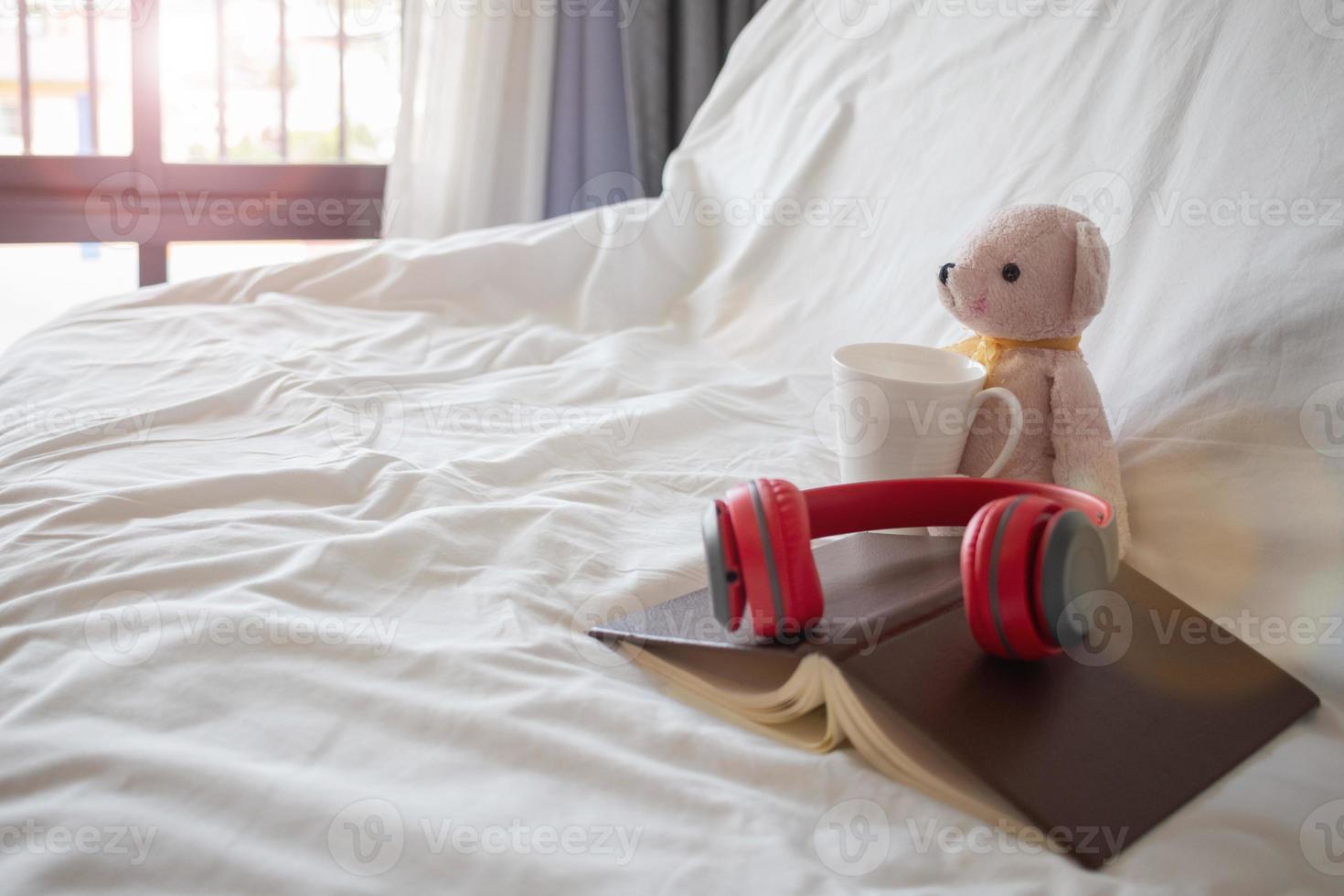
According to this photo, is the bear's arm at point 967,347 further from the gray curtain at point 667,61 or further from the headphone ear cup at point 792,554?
the gray curtain at point 667,61

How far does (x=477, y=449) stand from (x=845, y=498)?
0.41 metres

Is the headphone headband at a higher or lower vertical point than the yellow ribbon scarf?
lower

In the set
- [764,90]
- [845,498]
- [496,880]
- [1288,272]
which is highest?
[764,90]

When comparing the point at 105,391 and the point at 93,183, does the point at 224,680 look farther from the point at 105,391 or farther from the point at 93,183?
the point at 93,183

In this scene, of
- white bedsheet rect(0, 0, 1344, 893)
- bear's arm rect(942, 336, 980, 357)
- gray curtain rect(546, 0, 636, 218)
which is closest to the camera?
white bedsheet rect(0, 0, 1344, 893)

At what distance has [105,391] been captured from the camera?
1.04 meters

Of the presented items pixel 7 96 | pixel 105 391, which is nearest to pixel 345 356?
pixel 105 391

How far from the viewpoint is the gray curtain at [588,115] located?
7.54 ft

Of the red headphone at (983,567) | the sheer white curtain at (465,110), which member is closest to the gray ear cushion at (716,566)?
the red headphone at (983,567)

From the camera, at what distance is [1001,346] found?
850 millimetres

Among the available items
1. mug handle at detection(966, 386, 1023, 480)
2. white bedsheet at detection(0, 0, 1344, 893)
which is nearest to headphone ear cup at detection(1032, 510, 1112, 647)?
white bedsheet at detection(0, 0, 1344, 893)

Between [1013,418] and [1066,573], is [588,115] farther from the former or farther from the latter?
[1066,573]

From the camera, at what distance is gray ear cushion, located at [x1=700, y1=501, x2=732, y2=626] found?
1.80 feet

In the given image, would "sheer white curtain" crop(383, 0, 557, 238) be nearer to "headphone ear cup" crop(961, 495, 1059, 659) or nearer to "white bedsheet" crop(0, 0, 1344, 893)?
"white bedsheet" crop(0, 0, 1344, 893)
